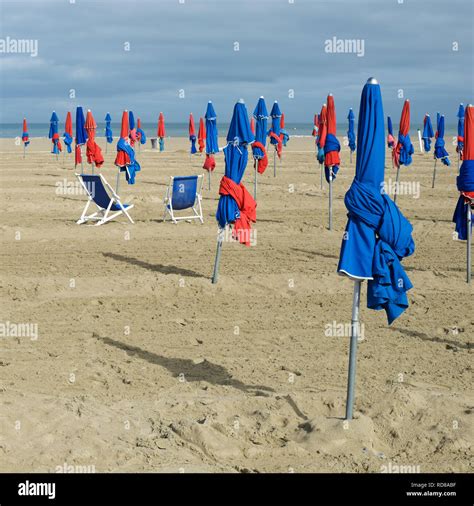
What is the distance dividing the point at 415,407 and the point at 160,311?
339 cm

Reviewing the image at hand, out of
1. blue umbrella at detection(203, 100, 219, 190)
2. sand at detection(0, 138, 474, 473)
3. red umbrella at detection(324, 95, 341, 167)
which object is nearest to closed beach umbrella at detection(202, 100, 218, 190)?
blue umbrella at detection(203, 100, 219, 190)

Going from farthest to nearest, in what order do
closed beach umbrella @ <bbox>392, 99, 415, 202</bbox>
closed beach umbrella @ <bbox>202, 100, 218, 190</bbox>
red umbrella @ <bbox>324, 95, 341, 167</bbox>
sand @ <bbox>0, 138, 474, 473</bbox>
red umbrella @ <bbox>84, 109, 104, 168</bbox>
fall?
red umbrella @ <bbox>84, 109, 104, 168</bbox>
closed beach umbrella @ <bbox>202, 100, 218, 190</bbox>
closed beach umbrella @ <bbox>392, 99, 415, 202</bbox>
red umbrella @ <bbox>324, 95, 341, 167</bbox>
sand @ <bbox>0, 138, 474, 473</bbox>

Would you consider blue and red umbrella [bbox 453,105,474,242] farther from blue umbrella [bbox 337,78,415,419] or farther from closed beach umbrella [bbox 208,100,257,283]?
blue umbrella [bbox 337,78,415,419]

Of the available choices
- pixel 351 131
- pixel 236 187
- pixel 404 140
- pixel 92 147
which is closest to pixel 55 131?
pixel 351 131

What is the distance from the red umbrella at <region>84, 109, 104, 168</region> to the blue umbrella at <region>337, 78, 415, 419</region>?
A: 11974 mm

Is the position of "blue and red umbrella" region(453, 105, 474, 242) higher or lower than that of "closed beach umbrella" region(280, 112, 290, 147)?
lower

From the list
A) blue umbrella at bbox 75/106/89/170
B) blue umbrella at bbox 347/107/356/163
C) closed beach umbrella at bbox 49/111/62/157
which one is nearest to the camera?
blue umbrella at bbox 75/106/89/170

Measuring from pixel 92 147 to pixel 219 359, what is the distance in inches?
432

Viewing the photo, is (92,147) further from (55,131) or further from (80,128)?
(55,131)

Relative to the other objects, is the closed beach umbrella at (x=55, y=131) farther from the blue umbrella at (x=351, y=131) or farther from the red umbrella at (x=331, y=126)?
the red umbrella at (x=331, y=126)

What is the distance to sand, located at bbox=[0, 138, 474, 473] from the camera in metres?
4.62

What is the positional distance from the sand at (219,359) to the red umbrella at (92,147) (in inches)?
168
